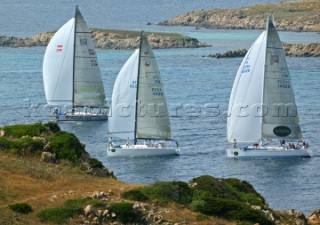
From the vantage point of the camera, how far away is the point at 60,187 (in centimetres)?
4256

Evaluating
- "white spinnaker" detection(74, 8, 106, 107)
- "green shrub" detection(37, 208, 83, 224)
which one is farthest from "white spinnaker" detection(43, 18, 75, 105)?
"green shrub" detection(37, 208, 83, 224)

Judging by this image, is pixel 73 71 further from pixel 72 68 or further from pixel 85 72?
pixel 85 72

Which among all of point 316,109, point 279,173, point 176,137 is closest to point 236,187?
point 279,173

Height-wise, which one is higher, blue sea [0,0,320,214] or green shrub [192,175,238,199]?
blue sea [0,0,320,214]

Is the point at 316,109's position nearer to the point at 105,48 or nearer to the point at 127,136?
the point at 127,136

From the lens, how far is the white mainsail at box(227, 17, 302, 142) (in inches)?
3339

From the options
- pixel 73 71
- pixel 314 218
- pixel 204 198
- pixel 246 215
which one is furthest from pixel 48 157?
pixel 73 71

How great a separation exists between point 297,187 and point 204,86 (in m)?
57.6

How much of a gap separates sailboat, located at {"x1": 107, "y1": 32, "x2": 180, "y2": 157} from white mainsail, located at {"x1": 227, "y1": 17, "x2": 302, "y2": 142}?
6203 millimetres

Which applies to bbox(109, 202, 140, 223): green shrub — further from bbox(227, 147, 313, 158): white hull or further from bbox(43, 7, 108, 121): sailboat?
bbox(43, 7, 108, 121): sailboat

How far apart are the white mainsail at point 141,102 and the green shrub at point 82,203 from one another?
148 feet

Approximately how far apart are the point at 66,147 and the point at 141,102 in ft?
123

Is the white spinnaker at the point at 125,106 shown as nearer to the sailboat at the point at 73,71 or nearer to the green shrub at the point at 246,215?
the sailboat at the point at 73,71

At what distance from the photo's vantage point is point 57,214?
38312 mm
